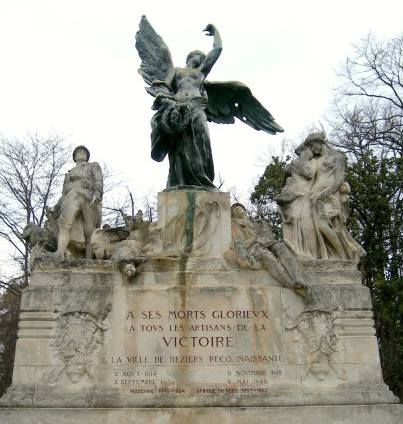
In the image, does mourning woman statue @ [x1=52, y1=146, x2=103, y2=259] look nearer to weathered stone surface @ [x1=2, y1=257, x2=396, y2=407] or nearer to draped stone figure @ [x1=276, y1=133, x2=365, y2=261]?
weathered stone surface @ [x1=2, y1=257, x2=396, y2=407]

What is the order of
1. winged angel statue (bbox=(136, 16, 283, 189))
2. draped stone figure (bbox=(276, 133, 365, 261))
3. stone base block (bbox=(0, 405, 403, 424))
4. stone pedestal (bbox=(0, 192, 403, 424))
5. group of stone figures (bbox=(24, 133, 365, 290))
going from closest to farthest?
stone base block (bbox=(0, 405, 403, 424))
stone pedestal (bbox=(0, 192, 403, 424))
group of stone figures (bbox=(24, 133, 365, 290))
draped stone figure (bbox=(276, 133, 365, 261))
winged angel statue (bbox=(136, 16, 283, 189))

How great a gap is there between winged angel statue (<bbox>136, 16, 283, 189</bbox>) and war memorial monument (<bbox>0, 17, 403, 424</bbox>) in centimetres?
10

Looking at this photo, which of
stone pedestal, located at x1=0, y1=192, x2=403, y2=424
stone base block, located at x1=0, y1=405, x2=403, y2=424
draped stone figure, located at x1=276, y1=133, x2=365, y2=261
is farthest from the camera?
draped stone figure, located at x1=276, y1=133, x2=365, y2=261

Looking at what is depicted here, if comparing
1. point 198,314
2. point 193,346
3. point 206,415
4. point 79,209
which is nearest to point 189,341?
point 193,346

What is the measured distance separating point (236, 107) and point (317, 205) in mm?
2930

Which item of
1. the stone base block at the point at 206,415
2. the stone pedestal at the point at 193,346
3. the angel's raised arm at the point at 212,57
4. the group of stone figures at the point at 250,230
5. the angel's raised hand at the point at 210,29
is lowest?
the stone base block at the point at 206,415

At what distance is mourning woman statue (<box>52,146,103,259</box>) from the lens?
9.68 metres

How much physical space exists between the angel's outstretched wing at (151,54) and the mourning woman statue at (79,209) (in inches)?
92.3

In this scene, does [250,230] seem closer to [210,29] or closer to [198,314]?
[198,314]

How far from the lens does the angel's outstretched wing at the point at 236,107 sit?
37.3 ft

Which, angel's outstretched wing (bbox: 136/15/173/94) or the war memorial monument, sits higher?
angel's outstretched wing (bbox: 136/15/173/94)

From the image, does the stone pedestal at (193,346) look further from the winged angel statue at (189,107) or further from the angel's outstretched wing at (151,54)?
the angel's outstretched wing at (151,54)

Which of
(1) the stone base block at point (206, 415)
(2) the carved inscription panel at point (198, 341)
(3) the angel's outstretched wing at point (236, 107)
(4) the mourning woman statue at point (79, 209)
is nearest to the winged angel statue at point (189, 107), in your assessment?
(3) the angel's outstretched wing at point (236, 107)

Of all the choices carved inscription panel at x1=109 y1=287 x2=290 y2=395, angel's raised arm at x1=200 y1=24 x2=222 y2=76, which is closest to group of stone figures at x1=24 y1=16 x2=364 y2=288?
angel's raised arm at x1=200 y1=24 x2=222 y2=76
